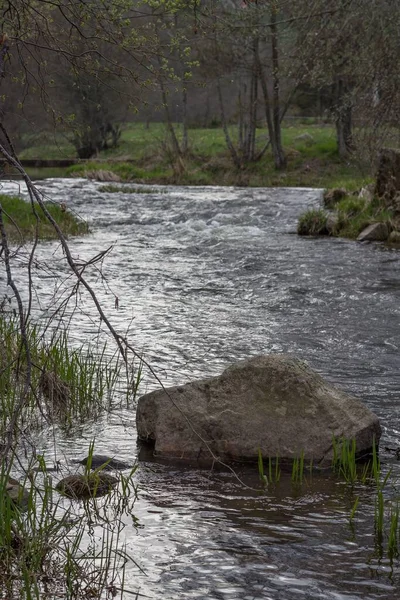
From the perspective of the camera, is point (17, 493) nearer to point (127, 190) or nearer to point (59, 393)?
point (59, 393)

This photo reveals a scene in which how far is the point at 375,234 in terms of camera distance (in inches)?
736

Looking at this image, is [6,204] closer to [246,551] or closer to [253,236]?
[253,236]

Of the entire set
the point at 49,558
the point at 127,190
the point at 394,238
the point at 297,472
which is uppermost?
the point at 127,190

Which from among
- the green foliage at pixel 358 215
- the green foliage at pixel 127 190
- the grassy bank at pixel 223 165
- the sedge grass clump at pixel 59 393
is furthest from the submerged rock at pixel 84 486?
the grassy bank at pixel 223 165

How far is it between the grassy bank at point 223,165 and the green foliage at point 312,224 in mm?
11164

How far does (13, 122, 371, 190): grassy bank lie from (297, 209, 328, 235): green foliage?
11.2 metres

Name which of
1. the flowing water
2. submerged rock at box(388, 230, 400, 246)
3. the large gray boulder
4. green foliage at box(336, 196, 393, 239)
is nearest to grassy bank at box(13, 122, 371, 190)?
green foliage at box(336, 196, 393, 239)

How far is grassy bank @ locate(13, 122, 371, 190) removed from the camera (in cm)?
3506

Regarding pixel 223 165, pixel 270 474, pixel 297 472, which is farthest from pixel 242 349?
pixel 223 165

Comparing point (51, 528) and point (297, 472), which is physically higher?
point (51, 528)

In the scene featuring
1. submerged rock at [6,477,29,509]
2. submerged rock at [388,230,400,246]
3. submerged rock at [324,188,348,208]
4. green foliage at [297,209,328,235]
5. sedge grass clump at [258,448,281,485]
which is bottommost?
sedge grass clump at [258,448,281,485]

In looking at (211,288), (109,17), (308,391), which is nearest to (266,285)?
(211,288)

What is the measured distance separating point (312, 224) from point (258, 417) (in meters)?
13.9

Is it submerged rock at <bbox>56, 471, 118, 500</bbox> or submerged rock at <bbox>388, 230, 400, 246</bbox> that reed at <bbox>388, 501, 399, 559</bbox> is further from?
submerged rock at <bbox>388, 230, 400, 246</bbox>
